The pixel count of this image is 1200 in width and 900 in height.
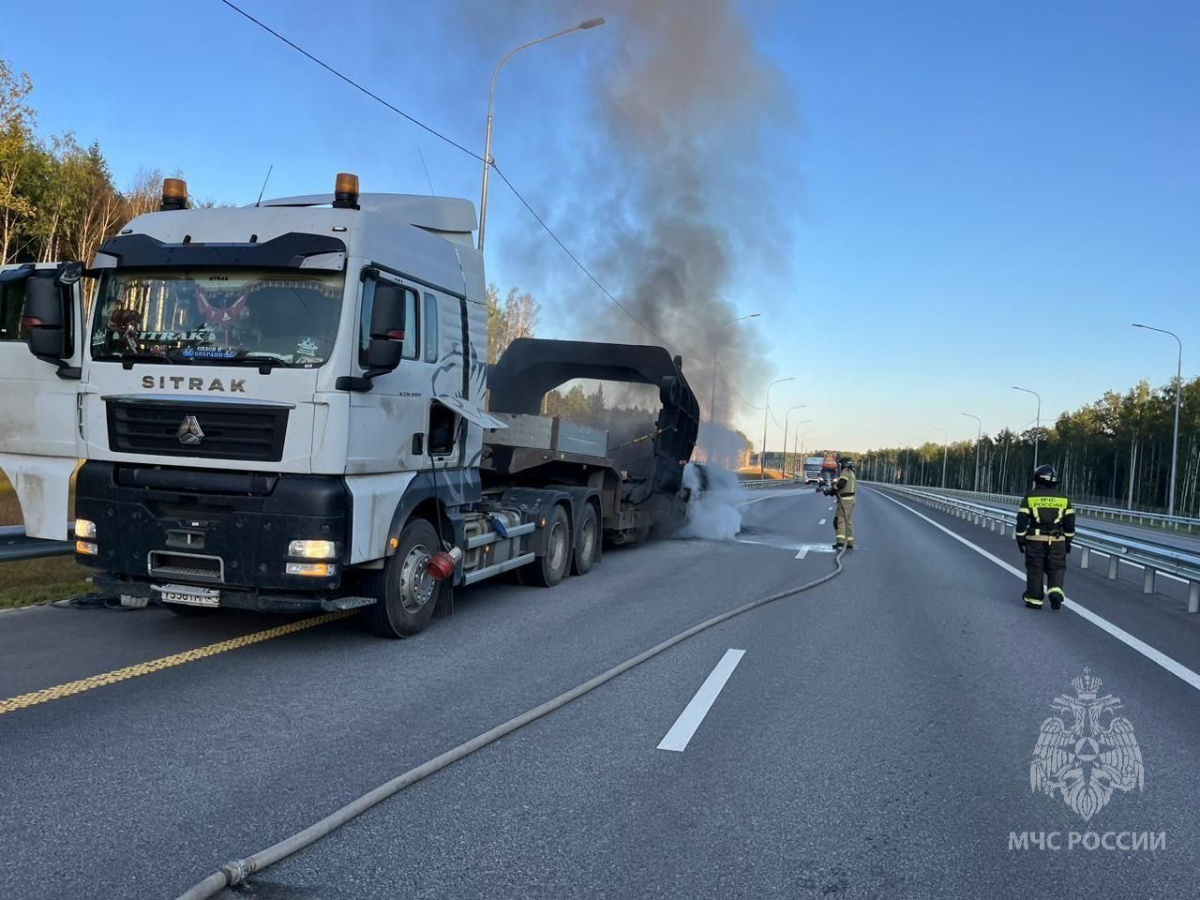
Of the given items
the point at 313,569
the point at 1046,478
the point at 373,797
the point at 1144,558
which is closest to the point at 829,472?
the point at 1144,558

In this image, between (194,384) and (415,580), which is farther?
(415,580)

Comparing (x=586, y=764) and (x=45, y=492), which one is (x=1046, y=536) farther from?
(x=45, y=492)

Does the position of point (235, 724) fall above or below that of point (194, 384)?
below

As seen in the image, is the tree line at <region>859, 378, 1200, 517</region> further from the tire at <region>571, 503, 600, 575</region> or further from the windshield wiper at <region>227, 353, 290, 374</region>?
the windshield wiper at <region>227, 353, 290, 374</region>

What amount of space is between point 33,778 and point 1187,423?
79.1 meters

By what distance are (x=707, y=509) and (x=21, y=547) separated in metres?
12.4

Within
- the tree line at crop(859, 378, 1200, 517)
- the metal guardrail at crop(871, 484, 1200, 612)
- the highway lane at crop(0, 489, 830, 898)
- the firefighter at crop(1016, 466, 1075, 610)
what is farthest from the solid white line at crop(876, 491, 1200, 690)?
the tree line at crop(859, 378, 1200, 517)

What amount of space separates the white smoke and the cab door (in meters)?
10.9

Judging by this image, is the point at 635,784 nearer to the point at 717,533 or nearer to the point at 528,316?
the point at 717,533

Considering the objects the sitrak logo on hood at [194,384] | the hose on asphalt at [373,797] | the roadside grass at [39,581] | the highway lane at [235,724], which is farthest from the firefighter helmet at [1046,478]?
the roadside grass at [39,581]

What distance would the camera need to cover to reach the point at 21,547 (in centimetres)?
733

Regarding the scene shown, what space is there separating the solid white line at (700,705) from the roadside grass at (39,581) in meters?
5.77

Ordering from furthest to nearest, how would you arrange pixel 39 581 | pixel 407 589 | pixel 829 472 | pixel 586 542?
pixel 829 472 < pixel 586 542 < pixel 39 581 < pixel 407 589

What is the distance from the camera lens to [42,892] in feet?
9.44
